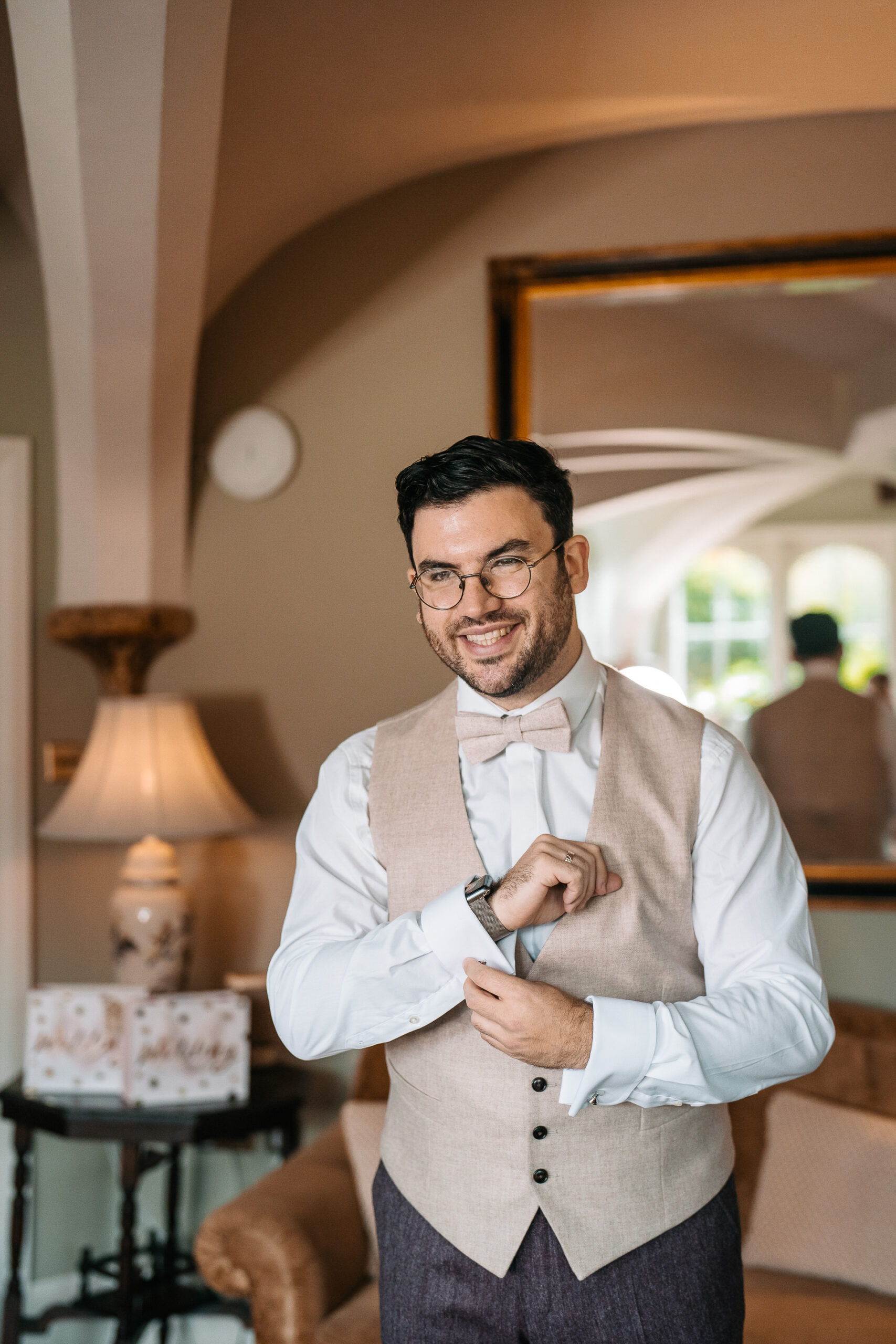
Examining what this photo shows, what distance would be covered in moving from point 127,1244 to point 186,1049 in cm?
43

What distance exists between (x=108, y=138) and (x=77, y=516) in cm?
131

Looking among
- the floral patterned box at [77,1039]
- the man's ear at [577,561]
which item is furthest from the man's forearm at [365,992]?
the floral patterned box at [77,1039]

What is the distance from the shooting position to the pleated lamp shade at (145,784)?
8.94 feet

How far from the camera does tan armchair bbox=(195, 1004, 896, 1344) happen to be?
A: 86.5 inches

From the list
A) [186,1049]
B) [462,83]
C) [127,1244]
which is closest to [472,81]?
[462,83]

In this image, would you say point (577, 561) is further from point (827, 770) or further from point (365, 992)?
A: point (827, 770)

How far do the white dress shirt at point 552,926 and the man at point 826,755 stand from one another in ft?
4.94

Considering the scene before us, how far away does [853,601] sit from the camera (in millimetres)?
2945

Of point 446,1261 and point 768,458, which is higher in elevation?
point 768,458

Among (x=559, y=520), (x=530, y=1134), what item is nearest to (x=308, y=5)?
(x=559, y=520)

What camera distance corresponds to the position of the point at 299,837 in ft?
5.08

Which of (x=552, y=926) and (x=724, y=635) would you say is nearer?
(x=552, y=926)

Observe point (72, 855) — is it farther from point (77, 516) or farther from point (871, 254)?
point (871, 254)

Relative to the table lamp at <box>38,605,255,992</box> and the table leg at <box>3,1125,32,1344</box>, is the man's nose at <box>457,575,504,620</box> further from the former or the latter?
the table leg at <box>3,1125,32,1344</box>
